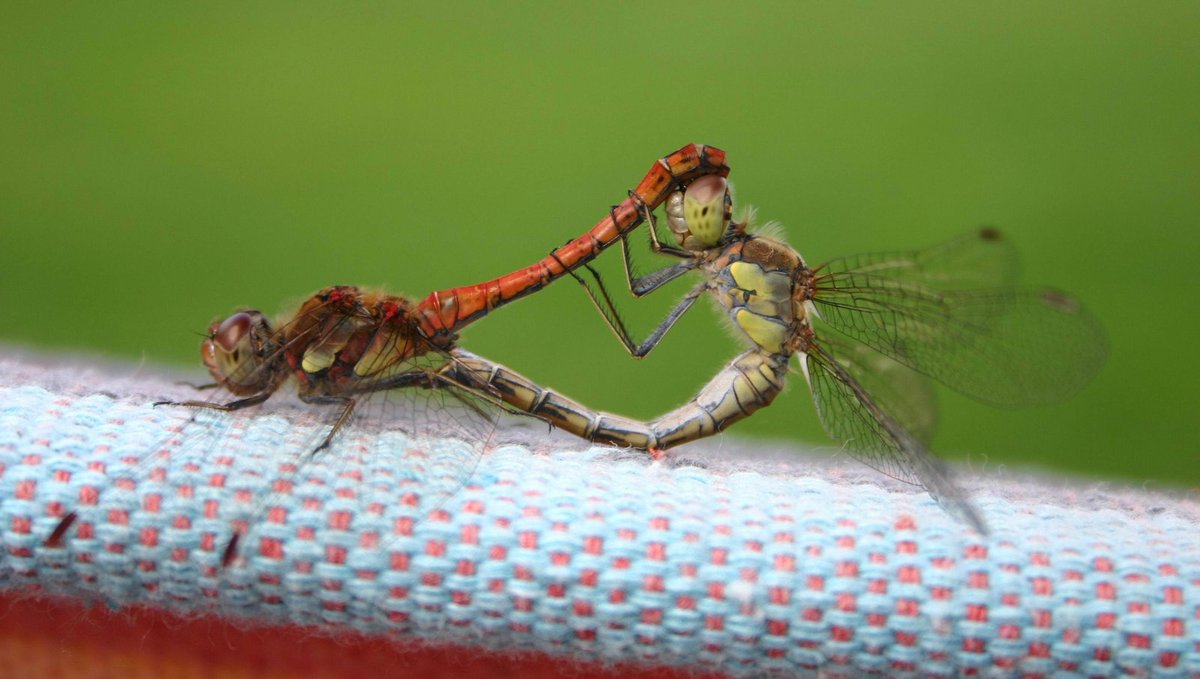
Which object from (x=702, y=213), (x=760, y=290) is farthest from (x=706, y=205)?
(x=760, y=290)

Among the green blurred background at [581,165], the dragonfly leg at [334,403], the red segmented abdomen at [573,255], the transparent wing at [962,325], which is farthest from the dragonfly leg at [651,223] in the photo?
the green blurred background at [581,165]

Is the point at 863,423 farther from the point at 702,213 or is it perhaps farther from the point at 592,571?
the point at 592,571

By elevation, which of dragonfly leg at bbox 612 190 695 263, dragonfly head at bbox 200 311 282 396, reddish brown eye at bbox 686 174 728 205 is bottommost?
dragonfly head at bbox 200 311 282 396

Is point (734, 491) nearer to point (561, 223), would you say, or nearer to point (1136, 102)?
point (561, 223)

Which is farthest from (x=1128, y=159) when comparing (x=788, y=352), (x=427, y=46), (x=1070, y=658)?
(x=1070, y=658)

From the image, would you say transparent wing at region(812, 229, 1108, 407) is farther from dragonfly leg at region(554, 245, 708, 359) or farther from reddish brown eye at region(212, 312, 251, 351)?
reddish brown eye at region(212, 312, 251, 351)

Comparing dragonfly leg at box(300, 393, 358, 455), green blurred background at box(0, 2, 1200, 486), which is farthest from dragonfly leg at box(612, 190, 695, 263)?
green blurred background at box(0, 2, 1200, 486)

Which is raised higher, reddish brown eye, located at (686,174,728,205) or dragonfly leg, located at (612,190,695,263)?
reddish brown eye, located at (686,174,728,205)

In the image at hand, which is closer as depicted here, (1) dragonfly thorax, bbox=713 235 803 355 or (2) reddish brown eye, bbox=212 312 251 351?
(2) reddish brown eye, bbox=212 312 251 351
